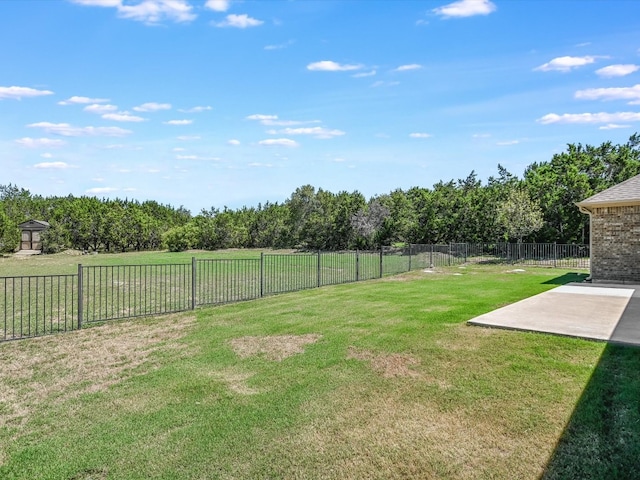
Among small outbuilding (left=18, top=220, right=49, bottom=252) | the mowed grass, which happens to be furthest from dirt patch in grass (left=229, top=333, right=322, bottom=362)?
small outbuilding (left=18, top=220, right=49, bottom=252)

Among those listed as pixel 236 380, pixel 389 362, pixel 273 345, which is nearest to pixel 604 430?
pixel 389 362

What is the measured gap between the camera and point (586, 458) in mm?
3004

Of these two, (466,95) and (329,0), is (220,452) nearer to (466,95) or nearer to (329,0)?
(329,0)

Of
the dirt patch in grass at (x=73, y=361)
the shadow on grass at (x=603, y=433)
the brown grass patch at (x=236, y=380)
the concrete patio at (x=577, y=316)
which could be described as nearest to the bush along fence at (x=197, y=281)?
the dirt patch in grass at (x=73, y=361)

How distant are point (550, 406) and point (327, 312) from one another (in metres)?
5.22

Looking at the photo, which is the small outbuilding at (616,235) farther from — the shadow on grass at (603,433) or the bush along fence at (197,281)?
the shadow on grass at (603,433)

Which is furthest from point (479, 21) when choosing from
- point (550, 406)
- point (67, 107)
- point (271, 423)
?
point (67, 107)

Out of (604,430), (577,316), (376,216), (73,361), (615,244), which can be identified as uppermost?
(376,216)

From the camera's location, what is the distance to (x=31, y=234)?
42375 mm

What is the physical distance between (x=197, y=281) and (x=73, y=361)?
948cm

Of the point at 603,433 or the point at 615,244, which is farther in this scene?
the point at 615,244

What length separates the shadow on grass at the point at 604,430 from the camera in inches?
113

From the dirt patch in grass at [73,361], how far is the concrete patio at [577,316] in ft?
18.0

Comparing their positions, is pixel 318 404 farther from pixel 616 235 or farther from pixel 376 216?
pixel 376 216
